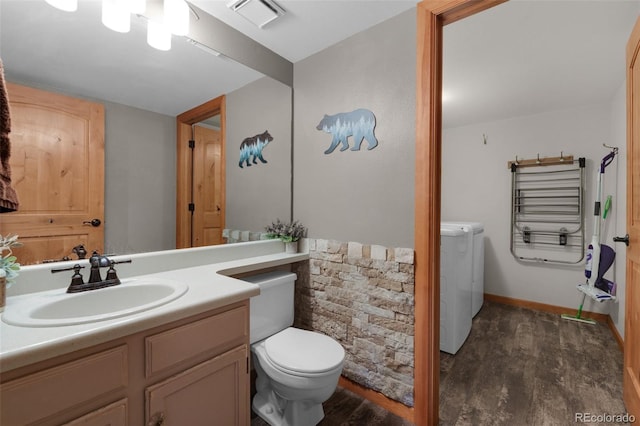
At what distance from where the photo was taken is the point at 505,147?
11.7 feet

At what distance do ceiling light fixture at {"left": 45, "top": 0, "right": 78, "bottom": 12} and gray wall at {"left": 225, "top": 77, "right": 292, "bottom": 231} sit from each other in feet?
2.59

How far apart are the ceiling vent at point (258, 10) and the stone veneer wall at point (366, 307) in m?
1.46

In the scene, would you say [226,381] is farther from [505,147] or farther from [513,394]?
[505,147]

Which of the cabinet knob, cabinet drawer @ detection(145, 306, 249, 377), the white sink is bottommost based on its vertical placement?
the cabinet knob

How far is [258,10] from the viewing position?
1.61 metres

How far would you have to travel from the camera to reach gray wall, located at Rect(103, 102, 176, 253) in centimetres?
135

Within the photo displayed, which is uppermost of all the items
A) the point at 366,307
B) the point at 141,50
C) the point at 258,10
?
the point at 258,10

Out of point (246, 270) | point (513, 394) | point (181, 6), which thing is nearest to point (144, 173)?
point (246, 270)

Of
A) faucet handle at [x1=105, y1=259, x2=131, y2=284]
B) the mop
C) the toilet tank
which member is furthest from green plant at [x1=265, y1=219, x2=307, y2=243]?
the mop

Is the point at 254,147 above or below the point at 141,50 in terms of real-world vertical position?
below

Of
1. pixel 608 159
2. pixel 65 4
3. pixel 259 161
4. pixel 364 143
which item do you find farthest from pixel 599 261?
pixel 65 4

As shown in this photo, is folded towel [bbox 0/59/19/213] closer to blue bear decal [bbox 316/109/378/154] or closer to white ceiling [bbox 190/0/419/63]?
white ceiling [bbox 190/0/419/63]

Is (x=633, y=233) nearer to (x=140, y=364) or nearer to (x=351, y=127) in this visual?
(x=351, y=127)

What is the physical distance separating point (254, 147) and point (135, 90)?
774mm
